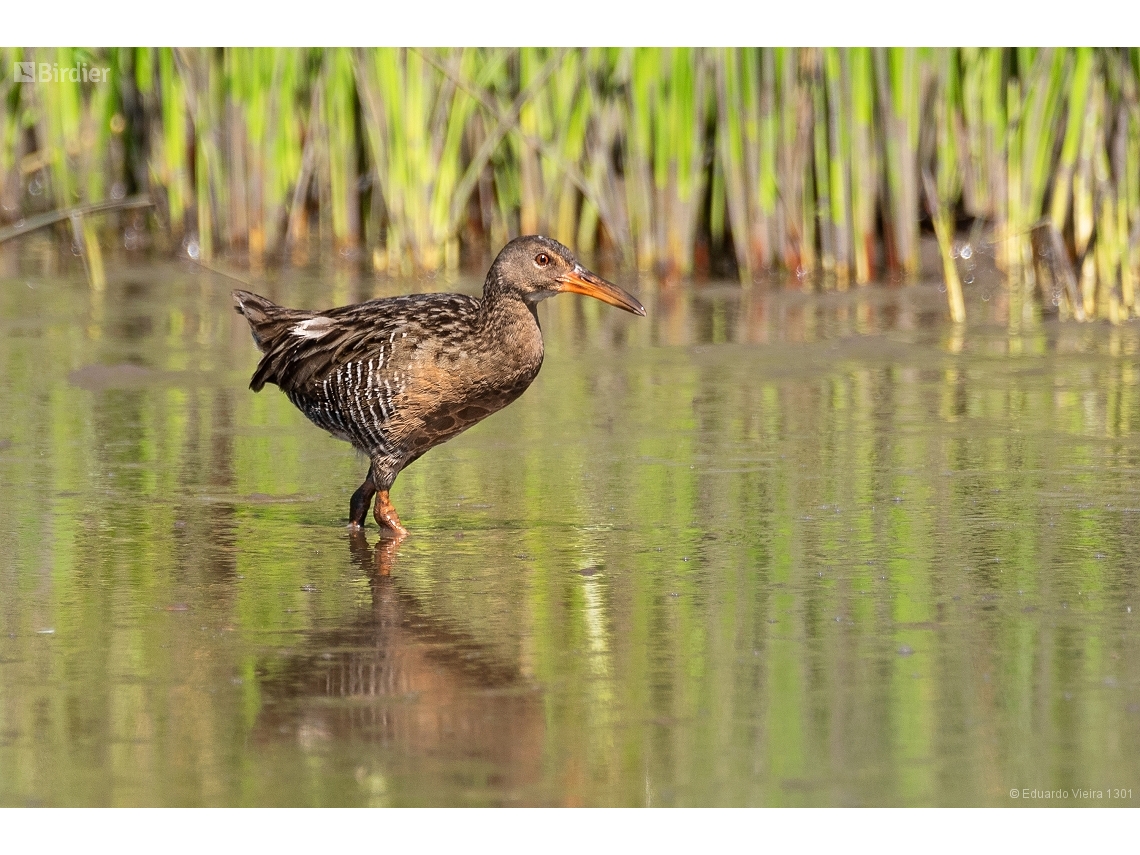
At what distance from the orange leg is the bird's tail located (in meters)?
0.90

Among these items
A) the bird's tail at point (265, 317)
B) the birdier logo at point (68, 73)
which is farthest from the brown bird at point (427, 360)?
the birdier logo at point (68, 73)

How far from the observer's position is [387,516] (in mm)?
6414

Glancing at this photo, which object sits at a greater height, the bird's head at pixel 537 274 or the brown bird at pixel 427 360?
the bird's head at pixel 537 274

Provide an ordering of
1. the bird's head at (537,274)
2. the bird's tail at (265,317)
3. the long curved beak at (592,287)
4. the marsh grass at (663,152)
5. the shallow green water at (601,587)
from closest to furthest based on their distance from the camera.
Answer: the shallow green water at (601,587)
the bird's head at (537,274)
the long curved beak at (592,287)
the bird's tail at (265,317)
the marsh grass at (663,152)

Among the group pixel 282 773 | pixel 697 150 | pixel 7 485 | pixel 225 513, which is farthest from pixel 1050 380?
pixel 282 773

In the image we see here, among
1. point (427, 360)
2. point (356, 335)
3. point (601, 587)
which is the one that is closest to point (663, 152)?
point (356, 335)

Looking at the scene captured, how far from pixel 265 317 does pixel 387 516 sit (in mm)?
1173

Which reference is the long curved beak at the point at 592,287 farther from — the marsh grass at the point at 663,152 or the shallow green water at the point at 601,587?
the marsh grass at the point at 663,152

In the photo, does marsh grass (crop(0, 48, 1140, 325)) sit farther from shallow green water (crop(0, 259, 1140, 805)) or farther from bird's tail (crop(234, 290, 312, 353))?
bird's tail (crop(234, 290, 312, 353))

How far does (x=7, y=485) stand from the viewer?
6.99 m

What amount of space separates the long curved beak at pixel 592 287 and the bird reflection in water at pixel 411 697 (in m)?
1.65

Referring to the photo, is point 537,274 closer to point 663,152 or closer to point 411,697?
point 411,697

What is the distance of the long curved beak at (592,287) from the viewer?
6.64m

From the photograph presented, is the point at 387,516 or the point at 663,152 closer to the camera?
the point at 387,516
